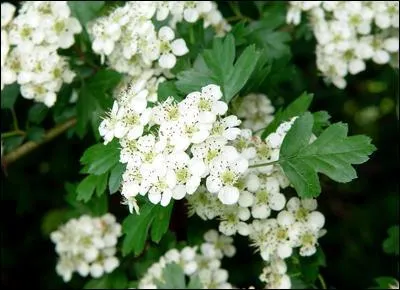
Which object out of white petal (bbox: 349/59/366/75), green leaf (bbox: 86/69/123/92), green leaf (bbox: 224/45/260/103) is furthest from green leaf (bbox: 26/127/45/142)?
white petal (bbox: 349/59/366/75)

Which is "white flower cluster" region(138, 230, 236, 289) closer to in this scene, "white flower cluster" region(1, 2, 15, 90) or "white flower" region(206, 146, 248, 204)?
"white flower" region(206, 146, 248, 204)

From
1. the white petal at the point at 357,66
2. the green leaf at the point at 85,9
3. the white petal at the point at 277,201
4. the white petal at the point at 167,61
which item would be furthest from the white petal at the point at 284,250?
the green leaf at the point at 85,9

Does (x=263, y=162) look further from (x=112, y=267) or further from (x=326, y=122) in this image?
(x=112, y=267)

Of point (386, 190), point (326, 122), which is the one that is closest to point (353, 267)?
point (386, 190)

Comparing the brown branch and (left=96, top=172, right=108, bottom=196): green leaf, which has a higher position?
(left=96, top=172, right=108, bottom=196): green leaf

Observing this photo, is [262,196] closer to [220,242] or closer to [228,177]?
[228,177]

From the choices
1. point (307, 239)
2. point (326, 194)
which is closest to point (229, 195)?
point (307, 239)
